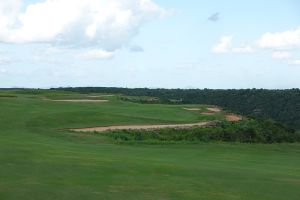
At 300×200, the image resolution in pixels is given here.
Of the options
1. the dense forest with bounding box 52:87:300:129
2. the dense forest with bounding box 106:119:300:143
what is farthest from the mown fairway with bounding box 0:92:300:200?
the dense forest with bounding box 52:87:300:129

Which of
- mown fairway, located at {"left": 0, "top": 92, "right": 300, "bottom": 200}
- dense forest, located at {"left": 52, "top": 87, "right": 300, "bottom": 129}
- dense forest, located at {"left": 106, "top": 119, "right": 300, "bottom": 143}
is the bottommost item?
dense forest, located at {"left": 106, "top": 119, "right": 300, "bottom": 143}

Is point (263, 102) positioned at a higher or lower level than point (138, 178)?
higher

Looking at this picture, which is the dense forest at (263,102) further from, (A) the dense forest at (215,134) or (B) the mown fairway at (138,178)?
(B) the mown fairway at (138,178)

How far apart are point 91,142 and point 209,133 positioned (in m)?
12.6

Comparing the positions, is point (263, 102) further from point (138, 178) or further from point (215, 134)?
point (138, 178)

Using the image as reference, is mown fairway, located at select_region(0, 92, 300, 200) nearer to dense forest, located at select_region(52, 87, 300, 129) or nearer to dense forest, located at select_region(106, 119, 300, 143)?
dense forest, located at select_region(106, 119, 300, 143)

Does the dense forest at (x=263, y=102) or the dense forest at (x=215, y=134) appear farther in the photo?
the dense forest at (x=263, y=102)

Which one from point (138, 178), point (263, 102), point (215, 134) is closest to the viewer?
point (138, 178)

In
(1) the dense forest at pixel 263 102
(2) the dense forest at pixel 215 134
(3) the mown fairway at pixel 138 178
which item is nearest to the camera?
(3) the mown fairway at pixel 138 178

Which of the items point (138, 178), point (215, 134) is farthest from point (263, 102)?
point (138, 178)

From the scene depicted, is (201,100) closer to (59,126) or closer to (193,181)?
(59,126)

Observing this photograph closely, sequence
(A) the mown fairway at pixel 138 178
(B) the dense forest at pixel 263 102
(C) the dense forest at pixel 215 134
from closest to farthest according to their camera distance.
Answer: (A) the mown fairway at pixel 138 178 < (C) the dense forest at pixel 215 134 < (B) the dense forest at pixel 263 102

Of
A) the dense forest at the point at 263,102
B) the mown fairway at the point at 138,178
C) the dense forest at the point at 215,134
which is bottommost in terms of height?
the dense forest at the point at 215,134

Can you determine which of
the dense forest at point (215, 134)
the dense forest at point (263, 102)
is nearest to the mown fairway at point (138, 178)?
the dense forest at point (215, 134)
